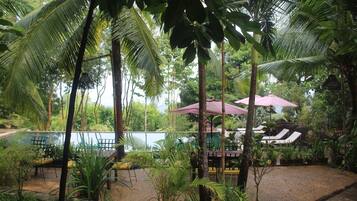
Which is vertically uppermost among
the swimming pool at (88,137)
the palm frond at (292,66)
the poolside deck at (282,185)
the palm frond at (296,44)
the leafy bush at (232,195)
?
the palm frond at (296,44)

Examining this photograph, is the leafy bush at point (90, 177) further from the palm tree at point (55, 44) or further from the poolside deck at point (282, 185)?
the palm tree at point (55, 44)

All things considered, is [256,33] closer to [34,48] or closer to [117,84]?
[34,48]

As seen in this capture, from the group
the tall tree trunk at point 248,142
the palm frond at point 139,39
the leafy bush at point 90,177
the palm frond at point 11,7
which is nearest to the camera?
the palm frond at point 11,7

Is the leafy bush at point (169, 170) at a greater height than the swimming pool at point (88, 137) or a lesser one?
lesser

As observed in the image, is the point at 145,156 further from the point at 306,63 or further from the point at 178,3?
the point at 306,63

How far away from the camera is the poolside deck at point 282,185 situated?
23.1ft

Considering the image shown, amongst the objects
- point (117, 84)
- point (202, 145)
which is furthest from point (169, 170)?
point (117, 84)

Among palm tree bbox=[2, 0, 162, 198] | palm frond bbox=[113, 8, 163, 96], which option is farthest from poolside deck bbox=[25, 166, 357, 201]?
palm frond bbox=[113, 8, 163, 96]

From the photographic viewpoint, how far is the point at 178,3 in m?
1.53

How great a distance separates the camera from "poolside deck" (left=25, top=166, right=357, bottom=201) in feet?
23.1

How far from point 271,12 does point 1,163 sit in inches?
191

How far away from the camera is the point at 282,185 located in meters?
7.98

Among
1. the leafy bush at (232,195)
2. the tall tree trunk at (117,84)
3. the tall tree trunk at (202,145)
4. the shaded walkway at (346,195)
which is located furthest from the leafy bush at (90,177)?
the shaded walkway at (346,195)

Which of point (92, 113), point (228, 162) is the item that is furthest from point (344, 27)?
point (92, 113)
